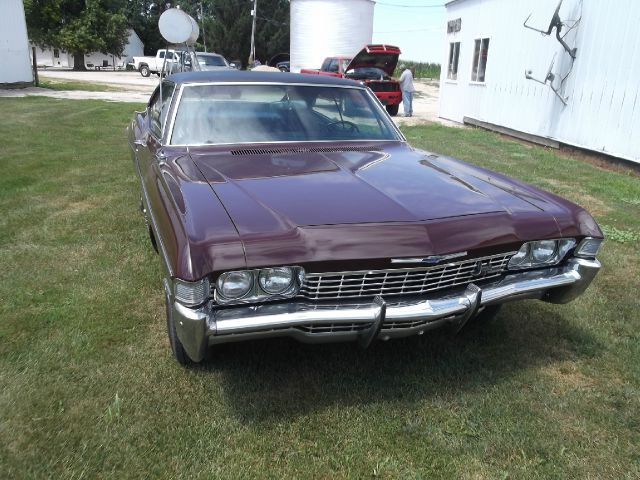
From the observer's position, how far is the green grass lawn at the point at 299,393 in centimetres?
214

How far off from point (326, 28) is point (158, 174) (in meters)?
22.6

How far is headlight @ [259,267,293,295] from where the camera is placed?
2104 millimetres

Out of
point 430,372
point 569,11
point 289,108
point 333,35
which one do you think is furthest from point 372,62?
point 430,372

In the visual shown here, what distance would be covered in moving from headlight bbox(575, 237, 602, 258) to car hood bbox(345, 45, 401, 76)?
43.7ft

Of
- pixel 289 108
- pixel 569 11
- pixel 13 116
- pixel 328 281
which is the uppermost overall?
pixel 569 11

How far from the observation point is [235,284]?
2074 millimetres

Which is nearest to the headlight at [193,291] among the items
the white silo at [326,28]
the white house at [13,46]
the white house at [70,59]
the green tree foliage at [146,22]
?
the white house at [13,46]

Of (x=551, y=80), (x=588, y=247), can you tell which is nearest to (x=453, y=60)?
(x=551, y=80)

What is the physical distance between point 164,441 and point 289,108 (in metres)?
2.30

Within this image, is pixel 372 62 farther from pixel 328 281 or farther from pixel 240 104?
pixel 328 281

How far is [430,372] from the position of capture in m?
2.74

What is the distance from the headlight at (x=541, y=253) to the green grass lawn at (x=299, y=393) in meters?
0.61

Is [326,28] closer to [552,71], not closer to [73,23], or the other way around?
[552,71]

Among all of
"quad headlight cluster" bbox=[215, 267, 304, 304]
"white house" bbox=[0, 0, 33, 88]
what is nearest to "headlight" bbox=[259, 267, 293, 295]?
"quad headlight cluster" bbox=[215, 267, 304, 304]
